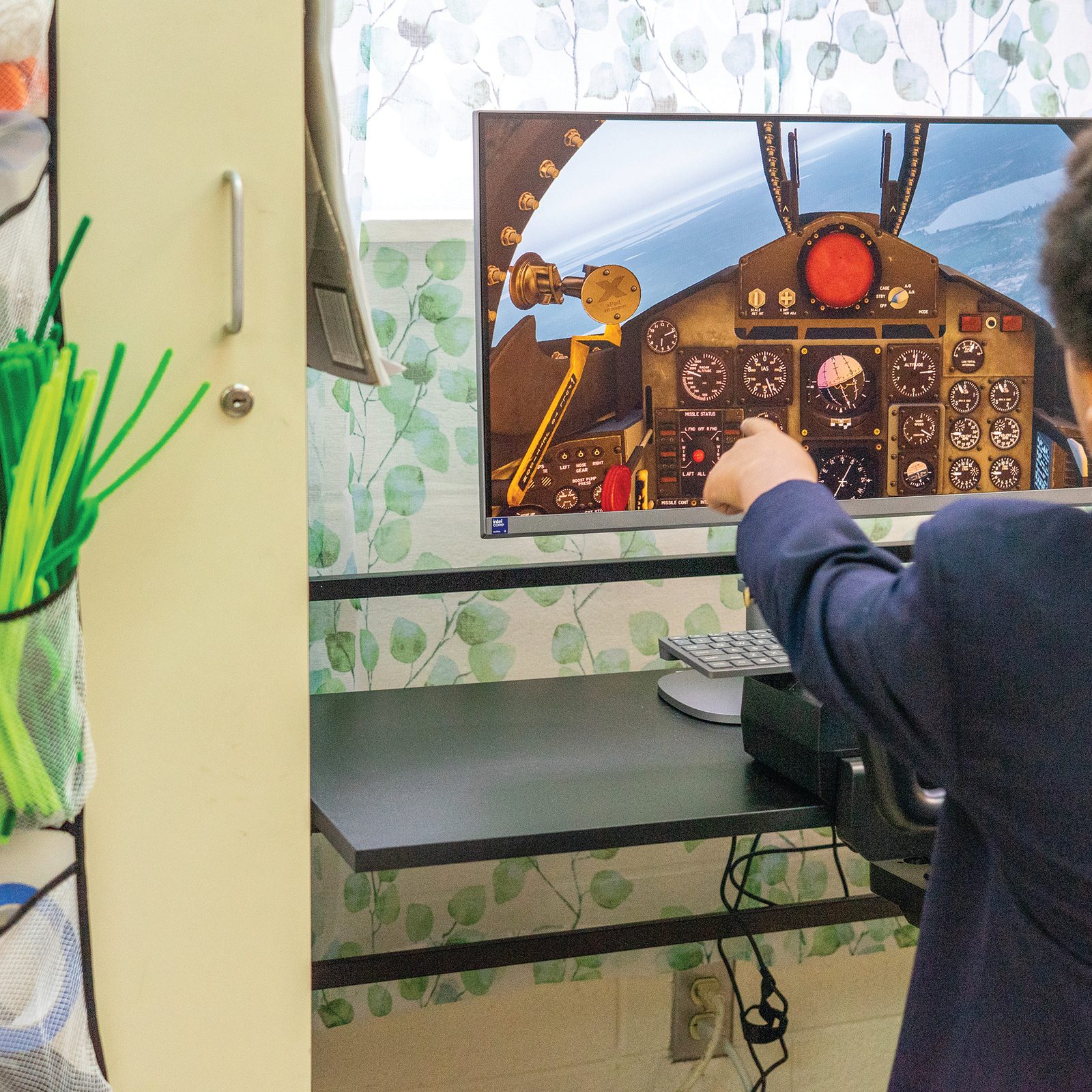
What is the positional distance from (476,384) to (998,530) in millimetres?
724

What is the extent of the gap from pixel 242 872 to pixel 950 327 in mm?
863

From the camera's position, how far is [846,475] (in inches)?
45.3

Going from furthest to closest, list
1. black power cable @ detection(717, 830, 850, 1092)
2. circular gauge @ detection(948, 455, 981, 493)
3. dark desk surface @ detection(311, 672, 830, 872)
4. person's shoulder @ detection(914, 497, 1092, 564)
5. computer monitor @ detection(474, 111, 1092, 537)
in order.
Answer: black power cable @ detection(717, 830, 850, 1092)
circular gauge @ detection(948, 455, 981, 493)
computer monitor @ detection(474, 111, 1092, 537)
dark desk surface @ detection(311, 672, 830, 872)
person's shoulder @ detection(914, 497, 1092, 564)

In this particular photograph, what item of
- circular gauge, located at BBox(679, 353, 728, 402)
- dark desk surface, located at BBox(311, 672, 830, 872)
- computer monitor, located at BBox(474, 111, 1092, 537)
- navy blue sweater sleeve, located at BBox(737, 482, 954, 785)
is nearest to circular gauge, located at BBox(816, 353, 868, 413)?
computer monitor, located at BBox(474, 111, 1092, 537)

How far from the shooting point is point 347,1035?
1445 millimetres

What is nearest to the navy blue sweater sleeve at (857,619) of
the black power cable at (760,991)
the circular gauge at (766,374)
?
the circular gauge at (766,374)

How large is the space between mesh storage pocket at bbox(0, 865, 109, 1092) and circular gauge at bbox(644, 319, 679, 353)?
2.25ft

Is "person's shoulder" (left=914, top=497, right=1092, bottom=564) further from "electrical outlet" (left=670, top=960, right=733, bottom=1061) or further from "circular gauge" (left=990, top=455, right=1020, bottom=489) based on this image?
"electrical outlet" (left=670, top=960, right=733, bottom=1061)

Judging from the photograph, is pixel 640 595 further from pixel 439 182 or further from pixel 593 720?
pixel 439 182

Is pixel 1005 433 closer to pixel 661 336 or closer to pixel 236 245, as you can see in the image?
pixel 661 336

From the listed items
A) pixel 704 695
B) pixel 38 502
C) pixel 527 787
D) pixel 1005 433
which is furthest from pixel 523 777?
pixel 1005 433

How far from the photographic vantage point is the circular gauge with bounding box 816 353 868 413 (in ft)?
3.70

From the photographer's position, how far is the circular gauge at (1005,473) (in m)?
1.18

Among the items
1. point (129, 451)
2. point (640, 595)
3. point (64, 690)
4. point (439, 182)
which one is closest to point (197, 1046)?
point (64, 690)
